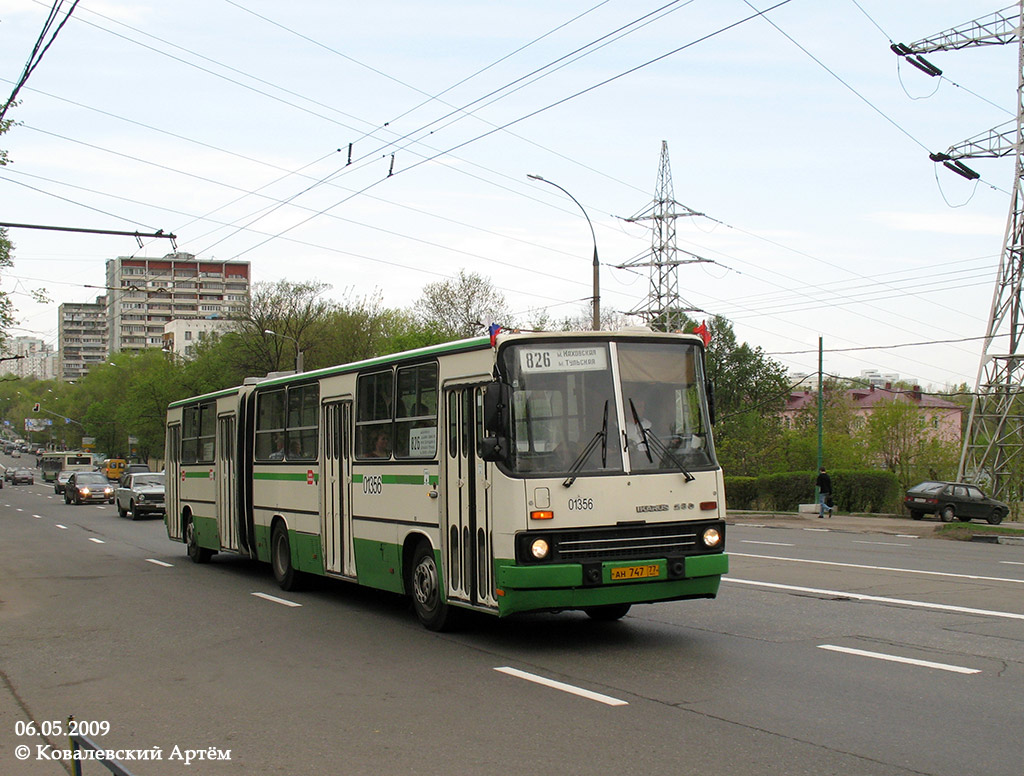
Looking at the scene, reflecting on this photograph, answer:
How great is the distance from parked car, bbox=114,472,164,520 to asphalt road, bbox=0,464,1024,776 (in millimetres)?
23289

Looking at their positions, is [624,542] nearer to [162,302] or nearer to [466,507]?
[466,507]

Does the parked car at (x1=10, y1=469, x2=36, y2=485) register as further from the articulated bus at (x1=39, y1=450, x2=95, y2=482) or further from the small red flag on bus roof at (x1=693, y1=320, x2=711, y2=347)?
the small red flag on bus roof at (x1=693, y1=320, x2=711, y2=347)

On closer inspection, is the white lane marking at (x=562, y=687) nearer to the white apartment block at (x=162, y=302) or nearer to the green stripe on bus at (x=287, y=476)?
the green stripe on bus at (x=287, y=476)

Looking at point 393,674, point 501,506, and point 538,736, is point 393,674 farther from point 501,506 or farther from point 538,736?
point 538,736

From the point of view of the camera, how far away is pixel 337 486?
13.3 metres

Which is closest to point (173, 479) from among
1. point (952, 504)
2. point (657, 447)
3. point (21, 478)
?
point (657, 447)

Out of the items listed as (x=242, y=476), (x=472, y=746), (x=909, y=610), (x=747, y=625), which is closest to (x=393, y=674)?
(x=472, y=746)

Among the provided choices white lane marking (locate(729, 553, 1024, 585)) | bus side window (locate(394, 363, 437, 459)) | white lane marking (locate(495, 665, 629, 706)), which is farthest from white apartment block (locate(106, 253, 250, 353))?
white lane marking (locate(495, 665, 629, 706))

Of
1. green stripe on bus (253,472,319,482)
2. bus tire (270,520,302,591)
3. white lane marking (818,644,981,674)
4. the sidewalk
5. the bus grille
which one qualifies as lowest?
the sidewalk

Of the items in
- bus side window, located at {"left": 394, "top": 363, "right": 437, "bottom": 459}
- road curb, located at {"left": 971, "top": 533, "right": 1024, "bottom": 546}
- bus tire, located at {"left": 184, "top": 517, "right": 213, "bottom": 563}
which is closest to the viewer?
bus side window, located at {"left": 394, "top": 363, "right": 437, "bottom": 459}

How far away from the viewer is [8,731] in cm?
727

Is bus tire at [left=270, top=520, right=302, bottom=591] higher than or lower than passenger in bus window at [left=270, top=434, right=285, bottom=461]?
lower

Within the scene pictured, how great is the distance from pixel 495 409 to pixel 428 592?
2815 millimetres

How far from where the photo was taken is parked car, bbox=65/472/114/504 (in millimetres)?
52000
